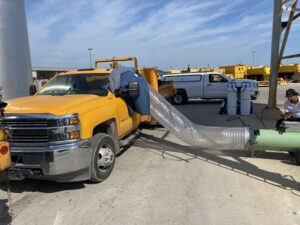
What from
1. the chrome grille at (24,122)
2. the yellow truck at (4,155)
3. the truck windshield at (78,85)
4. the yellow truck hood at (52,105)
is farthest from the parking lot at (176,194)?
the truck windshield at (78,85)

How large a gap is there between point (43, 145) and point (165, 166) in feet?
7.97

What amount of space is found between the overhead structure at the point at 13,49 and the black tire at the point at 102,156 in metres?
6.25

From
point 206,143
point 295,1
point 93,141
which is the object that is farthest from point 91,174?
point 295,1

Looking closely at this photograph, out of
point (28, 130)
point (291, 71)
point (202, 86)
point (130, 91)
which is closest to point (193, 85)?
point (202, 86)

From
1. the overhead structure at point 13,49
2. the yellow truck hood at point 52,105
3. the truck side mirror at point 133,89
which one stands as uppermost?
the overhead structure at point 13,49

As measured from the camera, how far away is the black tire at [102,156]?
15.1 ft

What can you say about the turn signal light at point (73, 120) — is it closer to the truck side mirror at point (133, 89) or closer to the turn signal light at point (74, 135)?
the turn signal light at point (74, 135)

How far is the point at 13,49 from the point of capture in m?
9.74

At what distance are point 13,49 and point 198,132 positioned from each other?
706cm

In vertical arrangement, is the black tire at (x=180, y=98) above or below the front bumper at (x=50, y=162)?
below

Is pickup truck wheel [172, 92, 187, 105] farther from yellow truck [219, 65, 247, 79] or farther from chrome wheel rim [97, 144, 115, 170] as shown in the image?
yellow truck [219, 65, 247, 79]

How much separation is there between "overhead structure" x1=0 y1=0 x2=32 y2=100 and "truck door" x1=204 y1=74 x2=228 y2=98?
10467 millimetres

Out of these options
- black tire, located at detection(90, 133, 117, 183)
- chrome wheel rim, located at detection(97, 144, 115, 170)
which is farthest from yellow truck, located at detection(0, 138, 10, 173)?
chrome wheel rim, located at detection(97, 144, 115, 170)

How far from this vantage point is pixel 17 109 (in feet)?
14.2
